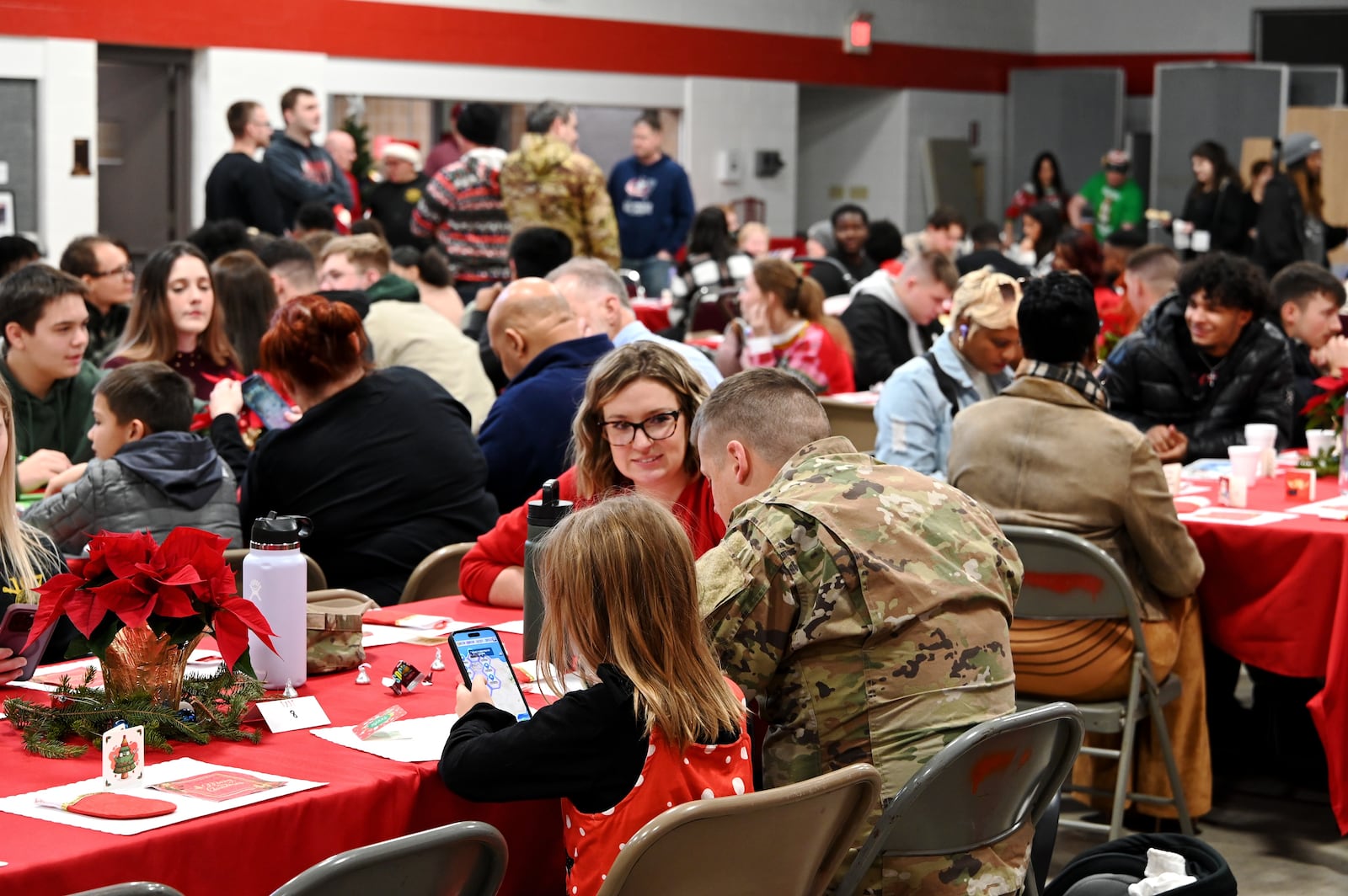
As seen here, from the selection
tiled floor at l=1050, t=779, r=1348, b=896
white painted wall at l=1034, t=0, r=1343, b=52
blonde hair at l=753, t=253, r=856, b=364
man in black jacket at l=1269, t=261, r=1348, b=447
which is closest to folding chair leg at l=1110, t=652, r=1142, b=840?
tiled floor at l=1050, t=779, r=1348, b=896

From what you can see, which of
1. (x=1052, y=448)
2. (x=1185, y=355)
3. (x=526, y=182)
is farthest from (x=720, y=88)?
(x=1052, y=448)

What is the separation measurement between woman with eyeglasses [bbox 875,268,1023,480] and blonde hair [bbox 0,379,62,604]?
106 inches

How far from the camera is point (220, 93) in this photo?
34.8 feet

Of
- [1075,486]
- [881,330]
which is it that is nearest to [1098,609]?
[1075,486]

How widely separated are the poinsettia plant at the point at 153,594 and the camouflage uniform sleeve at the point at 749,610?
652 mm

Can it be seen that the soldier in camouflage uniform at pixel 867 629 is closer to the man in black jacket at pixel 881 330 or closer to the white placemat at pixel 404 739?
the white placemat at pixel 404 739

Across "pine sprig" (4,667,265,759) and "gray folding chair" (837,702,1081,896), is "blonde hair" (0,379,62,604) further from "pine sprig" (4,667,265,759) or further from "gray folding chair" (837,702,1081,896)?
"gray folding chair" (837,702,1081,896)

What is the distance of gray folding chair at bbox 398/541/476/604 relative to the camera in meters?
3.61

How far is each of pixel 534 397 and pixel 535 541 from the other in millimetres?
1634

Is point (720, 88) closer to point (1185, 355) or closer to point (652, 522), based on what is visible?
point (1185, 355)

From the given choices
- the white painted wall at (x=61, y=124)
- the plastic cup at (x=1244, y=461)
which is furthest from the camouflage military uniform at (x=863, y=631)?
the white painted wall at (x=61, y=124)

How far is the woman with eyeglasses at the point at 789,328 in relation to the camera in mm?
6723

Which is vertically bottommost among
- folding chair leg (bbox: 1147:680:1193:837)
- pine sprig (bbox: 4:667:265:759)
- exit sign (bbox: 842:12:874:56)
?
folding chair leg (bbox: 1147:680:1193:837)

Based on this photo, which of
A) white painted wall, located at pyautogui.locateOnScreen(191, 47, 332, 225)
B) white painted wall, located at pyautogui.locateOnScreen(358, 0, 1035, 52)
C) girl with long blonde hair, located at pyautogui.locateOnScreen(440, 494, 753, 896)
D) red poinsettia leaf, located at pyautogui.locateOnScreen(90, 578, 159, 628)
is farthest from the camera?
white painted wall, located at pyautogui.locateOnScreen(358, 0, 1035, 52)
